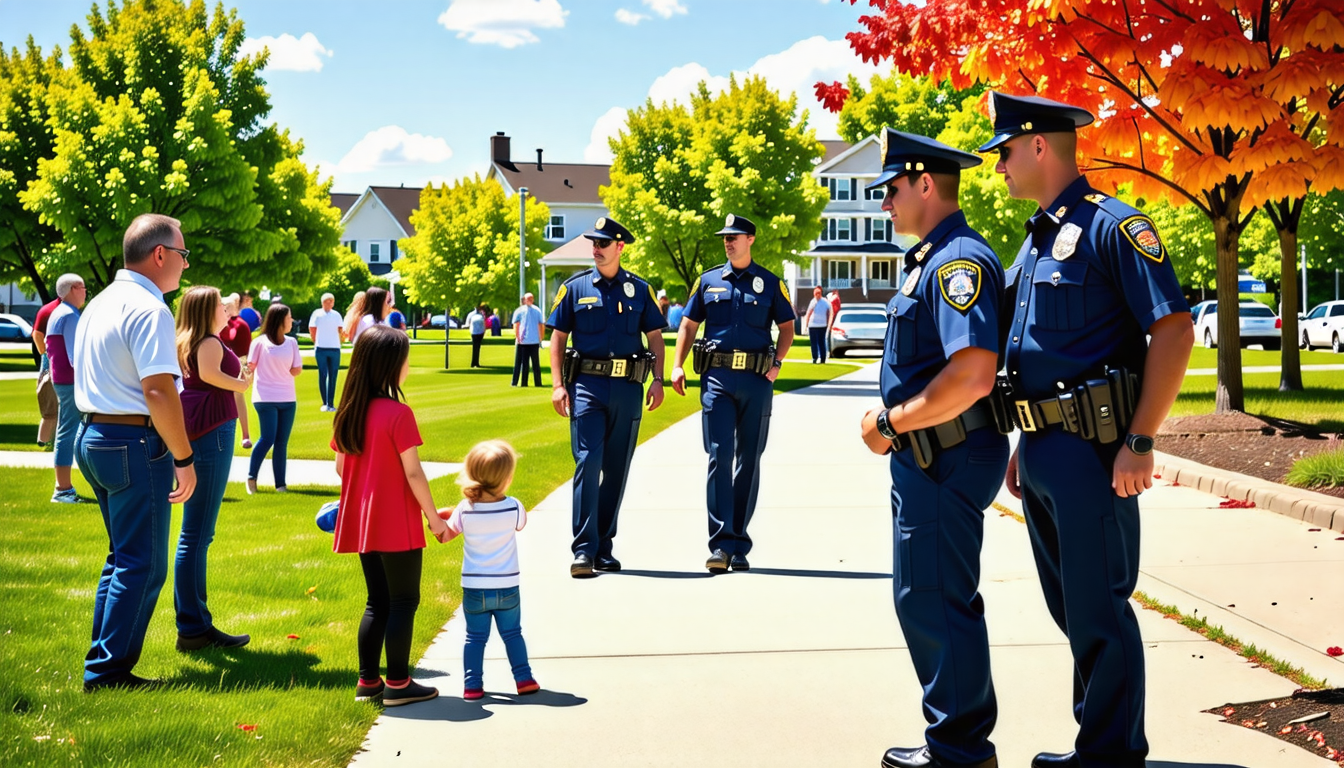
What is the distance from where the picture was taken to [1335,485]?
375 inches

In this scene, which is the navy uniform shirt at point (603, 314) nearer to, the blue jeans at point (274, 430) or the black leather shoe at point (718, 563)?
the black leather shoe at point (718, 563)

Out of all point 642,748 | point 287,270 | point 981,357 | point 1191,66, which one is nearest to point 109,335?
point 642,748

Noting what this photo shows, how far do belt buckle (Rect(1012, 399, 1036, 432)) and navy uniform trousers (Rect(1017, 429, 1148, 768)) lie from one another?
0.05 m

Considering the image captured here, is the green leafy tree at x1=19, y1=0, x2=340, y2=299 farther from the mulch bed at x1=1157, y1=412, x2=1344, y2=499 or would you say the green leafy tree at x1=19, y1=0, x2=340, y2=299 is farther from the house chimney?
the house chimney

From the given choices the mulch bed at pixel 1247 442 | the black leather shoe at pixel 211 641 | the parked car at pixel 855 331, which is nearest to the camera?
the black leather shoe at pixel 211 641

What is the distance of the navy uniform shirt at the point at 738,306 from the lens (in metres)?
7.94

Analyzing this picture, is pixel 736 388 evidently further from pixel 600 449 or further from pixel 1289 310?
pixel 1289 310

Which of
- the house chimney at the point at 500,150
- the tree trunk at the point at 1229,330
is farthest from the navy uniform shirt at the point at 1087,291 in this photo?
the house chimney at the point at 500,150

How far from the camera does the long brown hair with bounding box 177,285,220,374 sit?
252 inches

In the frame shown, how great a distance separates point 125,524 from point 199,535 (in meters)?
0.86

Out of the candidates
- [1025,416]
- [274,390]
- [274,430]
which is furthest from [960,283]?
[274,430]

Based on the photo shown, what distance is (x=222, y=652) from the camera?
588 centimetres

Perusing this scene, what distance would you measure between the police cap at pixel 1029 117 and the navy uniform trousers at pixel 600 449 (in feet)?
12.5

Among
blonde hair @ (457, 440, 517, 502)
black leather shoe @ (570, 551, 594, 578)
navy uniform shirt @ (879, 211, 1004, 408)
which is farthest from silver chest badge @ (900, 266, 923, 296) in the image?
black leather shoe @ (570, 551, 594, 578)
